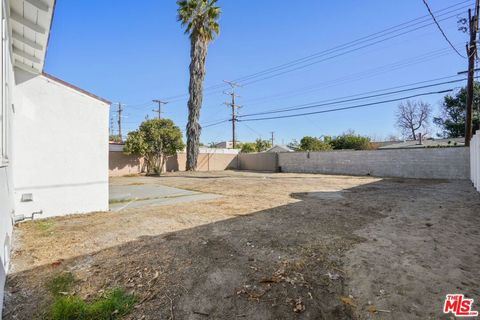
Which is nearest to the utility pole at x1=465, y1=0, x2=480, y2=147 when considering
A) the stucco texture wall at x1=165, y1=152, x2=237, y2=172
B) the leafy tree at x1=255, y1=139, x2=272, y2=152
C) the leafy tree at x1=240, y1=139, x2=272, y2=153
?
the stucco texture wall at x1=165, y1=152, x2=237, y2=172

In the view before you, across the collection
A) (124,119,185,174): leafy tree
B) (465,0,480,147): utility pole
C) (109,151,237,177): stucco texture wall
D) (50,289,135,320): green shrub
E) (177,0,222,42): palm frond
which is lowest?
(50,289,135,320): green shrub

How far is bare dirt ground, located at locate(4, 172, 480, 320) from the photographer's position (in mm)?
2422

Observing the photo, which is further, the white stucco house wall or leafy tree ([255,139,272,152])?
leafy tree ([255,139,272,152])

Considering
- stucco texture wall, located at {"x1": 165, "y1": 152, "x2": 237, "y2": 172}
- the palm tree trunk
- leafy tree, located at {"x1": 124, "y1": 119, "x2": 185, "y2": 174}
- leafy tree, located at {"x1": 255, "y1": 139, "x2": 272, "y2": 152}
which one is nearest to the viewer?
leafy tree, located at {"x1": 124, "y1": 119, "x2": 185, "y2": 174}

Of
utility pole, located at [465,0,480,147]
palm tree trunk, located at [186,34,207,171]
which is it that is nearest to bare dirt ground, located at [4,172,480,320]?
utility pole, located at [465,0,480,147]

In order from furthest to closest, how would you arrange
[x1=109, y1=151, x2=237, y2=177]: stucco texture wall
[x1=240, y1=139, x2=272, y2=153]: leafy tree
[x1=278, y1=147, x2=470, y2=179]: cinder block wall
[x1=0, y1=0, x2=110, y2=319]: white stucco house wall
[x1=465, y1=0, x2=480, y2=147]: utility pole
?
[x1=240, y1=139, x2=272, y2=153]: leafy tree → [x1=109, y1=151, x2=237, y2=177]: stucco texture wall → [x1=278, y1=147, x2=470, y2=179]: cinder block wall → [x1=465, y1=0, x2=480, y2=147]: utility pole → [x1=0, y1=0, x2=110, y2=319]: white stucco house wall

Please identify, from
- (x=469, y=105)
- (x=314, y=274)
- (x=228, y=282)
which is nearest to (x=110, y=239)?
(x=228, y=282)

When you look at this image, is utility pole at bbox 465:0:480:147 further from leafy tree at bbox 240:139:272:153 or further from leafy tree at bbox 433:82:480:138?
leafy tree at bbox 240:139:272:153

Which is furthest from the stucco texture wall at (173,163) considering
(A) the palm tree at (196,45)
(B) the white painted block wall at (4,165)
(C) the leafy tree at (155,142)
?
(B) the white painted block wall at (4,165)

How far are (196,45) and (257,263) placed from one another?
2025 cm

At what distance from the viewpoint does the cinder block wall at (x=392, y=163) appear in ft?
45.9

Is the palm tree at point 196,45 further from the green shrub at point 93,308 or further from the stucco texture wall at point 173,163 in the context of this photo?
the green shrub at point 93,308

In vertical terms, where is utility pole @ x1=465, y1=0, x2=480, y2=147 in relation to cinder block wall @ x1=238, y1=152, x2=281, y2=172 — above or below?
above

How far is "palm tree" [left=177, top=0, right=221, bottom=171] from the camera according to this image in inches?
789
